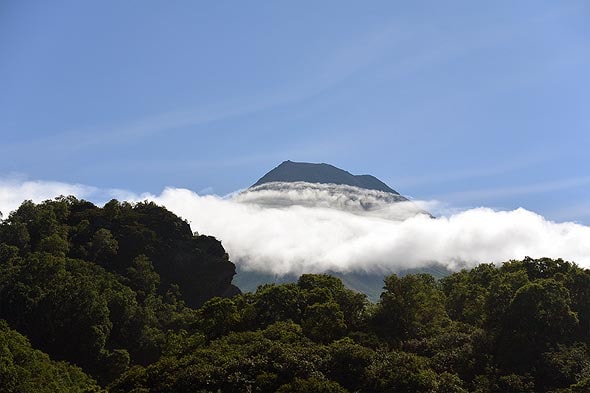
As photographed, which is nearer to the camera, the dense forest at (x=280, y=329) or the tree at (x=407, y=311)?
the dense forest at (x=280, y=329)

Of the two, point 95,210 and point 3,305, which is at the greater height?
point 95,210

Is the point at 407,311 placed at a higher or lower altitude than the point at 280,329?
higher

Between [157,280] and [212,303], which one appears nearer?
[212,303]

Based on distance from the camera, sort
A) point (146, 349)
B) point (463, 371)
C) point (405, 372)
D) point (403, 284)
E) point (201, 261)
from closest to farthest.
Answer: point (405, 372) → point (463, 371) → point (403, 284) → point (146, 349) → point (201, 261)

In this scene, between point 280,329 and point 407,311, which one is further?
point 407,311

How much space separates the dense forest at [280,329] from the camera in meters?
35.0

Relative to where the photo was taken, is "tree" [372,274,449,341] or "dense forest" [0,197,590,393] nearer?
"dense forest" [0,197,590,393]

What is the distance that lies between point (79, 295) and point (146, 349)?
11.7 metres

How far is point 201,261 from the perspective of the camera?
95875 mm

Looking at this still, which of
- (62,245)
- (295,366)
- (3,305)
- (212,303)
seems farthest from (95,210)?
(295,366)

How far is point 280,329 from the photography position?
4359 centimetres

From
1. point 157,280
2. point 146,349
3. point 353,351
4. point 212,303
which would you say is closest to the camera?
point 353,351

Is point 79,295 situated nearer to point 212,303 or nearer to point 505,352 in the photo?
point 212,303

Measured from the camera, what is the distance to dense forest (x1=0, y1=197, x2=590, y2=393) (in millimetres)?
35000
